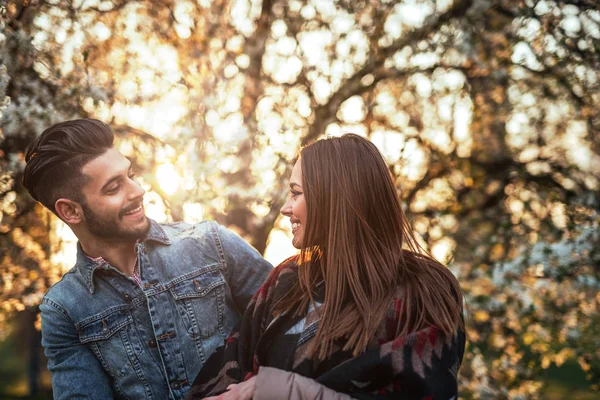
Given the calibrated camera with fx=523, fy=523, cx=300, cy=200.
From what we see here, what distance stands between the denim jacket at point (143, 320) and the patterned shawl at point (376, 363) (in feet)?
0.77

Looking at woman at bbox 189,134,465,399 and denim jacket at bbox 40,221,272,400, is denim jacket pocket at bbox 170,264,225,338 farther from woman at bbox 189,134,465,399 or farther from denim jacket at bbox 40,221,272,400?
woman at bbox 189,134,465,399

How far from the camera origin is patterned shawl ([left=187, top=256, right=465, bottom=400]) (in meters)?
1.84

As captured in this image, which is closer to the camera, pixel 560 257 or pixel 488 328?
pixel 560 257

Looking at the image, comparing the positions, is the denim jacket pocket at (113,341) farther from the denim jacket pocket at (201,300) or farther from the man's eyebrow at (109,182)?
the man's eyebrow at (109,182)

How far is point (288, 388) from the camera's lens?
1895mm

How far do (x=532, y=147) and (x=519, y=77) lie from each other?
3.50ft

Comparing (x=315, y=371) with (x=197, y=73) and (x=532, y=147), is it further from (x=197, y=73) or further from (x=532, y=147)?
(x=532, y=147)

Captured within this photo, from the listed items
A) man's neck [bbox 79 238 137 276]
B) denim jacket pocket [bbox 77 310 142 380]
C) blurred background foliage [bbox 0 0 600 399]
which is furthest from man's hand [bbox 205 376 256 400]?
blurred background foliage [bbox 0 0 600 399]

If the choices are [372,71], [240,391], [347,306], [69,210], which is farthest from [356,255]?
[372,71]

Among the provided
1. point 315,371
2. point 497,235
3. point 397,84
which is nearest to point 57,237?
A: point 315,371

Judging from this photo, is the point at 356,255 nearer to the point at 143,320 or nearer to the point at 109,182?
the point at 143,320

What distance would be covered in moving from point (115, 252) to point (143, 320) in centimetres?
34

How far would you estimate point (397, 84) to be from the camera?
20.5 ft

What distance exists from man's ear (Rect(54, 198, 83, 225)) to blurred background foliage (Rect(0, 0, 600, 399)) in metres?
1.24
